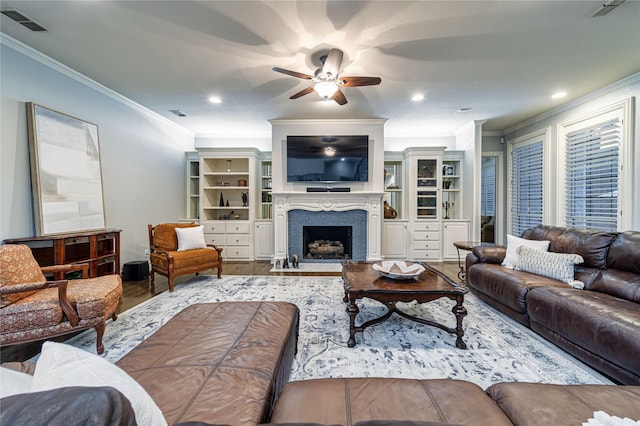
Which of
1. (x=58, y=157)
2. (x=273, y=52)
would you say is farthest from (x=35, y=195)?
(x=273, y=52)

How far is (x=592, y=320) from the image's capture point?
5.41 ft

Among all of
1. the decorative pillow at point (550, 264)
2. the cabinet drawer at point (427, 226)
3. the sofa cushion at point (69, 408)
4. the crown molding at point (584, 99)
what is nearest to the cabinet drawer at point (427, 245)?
the cabinet drawer at point (427, 226)

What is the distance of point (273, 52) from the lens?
8.64 feet

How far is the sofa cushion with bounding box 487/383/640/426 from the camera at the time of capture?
825mm

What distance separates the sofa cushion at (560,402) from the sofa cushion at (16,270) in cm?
304

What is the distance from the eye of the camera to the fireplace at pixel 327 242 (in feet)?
16.1

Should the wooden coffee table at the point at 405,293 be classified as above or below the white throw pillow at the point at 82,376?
below

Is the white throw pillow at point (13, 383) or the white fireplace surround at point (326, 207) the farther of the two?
the white fireplace surround at point (326, 207)

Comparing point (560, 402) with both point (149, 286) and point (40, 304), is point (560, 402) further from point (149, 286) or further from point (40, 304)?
point (149, 286)

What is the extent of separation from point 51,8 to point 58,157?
4.96ft

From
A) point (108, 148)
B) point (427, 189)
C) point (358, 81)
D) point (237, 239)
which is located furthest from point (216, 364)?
point (427, 189)

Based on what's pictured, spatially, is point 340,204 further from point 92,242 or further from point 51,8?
point 51,8

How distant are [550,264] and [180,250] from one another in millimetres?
4420

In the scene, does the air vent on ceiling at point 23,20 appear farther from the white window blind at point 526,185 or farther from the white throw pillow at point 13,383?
the white window blind at point 526,185
